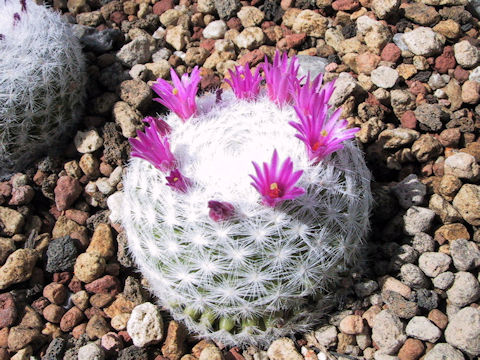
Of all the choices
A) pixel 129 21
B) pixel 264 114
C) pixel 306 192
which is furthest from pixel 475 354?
pixel 129 21

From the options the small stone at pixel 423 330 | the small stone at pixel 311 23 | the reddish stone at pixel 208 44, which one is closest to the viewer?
the small stone at pixel 423 330

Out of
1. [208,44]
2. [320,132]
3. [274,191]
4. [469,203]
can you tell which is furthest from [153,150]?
[208,44]

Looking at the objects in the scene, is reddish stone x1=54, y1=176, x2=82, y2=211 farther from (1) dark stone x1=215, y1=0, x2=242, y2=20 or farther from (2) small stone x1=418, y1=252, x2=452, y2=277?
(2) small stone x1=418, y1=252, x2=452, y2=277

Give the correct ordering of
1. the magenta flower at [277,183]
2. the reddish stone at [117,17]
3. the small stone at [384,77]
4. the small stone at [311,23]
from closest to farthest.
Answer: the magenta flower at [277,183]
the small stone at [384,77]
the small stone at [311,23]
the reddish stone at [117,17]

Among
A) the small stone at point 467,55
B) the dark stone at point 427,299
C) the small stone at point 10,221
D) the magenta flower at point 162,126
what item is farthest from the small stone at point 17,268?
the small stone at point 467,55

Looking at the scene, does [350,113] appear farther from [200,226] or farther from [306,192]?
[200,226]

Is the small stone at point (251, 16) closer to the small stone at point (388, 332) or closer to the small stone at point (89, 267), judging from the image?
the small stone at point (89, 267)

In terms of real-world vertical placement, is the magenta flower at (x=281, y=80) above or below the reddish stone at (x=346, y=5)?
above
